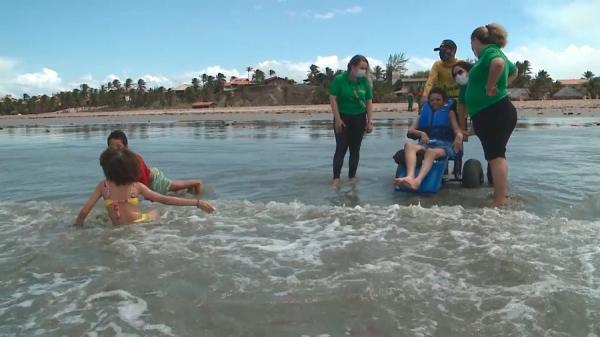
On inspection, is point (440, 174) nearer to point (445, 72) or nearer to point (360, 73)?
point (445, 72)

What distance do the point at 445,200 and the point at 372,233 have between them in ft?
5.62

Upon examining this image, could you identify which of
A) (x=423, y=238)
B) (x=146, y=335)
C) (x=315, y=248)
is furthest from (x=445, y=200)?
(x=146, y=335)

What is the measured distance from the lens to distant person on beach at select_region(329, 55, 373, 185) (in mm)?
7301

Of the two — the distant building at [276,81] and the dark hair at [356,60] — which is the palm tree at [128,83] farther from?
the dark hair at [356,60]

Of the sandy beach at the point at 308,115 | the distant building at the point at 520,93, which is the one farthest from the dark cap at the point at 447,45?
the distant building at the point at 520,93

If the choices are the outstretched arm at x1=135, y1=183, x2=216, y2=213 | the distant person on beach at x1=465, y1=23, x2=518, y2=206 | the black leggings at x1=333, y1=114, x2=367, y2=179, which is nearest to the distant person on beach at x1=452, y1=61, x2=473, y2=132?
the distant person on beach at x1=465, y1=23, x2=518, y2=206

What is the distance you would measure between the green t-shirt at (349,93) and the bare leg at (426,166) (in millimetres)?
1437

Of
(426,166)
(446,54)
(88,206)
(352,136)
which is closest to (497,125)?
(426,166)

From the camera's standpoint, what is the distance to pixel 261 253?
4.12 meters

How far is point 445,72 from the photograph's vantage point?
7234 mm

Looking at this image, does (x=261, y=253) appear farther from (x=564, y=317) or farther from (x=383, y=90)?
(x=383, y=90)

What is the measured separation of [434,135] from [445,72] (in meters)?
0.95

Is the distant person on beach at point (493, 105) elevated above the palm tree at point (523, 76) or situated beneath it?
situated beneath

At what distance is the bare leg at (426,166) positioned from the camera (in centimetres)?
602
